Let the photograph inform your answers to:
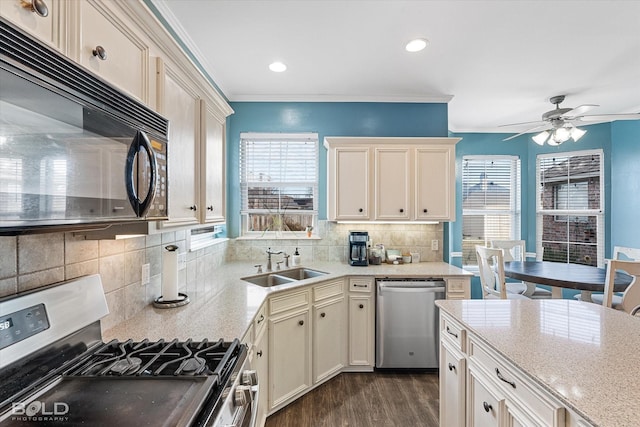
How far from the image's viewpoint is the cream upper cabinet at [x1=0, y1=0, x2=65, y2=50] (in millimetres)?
691

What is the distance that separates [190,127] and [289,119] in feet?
6.02

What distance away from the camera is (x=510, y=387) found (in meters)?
1.17

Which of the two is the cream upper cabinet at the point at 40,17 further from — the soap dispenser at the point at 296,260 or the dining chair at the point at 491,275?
the dining chair at the point at 491,275

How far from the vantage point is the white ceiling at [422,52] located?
1974 mm

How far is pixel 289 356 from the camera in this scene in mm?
2314

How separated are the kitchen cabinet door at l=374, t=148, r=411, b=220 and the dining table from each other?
1.36m

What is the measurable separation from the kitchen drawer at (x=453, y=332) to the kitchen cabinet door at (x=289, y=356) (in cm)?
107

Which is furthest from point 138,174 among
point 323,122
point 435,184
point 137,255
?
point 435,184

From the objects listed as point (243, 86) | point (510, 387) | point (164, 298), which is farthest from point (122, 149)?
point (243, 86)

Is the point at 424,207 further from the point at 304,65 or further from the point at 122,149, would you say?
the point at 122,149

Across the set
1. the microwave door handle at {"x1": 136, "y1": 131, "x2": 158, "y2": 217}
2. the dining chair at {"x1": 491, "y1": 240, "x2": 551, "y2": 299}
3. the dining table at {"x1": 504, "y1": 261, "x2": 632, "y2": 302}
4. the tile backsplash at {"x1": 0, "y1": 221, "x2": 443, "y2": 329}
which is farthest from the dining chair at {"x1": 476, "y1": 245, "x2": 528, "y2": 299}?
the microwave door handle at {"x1": 136, "y1": 131, "x2": 158, "y2": 217}

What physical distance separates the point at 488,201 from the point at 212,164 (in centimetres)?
429

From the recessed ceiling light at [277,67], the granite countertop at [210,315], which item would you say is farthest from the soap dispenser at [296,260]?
the recessed ceiling light at [277,67]

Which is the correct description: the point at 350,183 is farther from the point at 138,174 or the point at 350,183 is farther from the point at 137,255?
the point at 138,174
